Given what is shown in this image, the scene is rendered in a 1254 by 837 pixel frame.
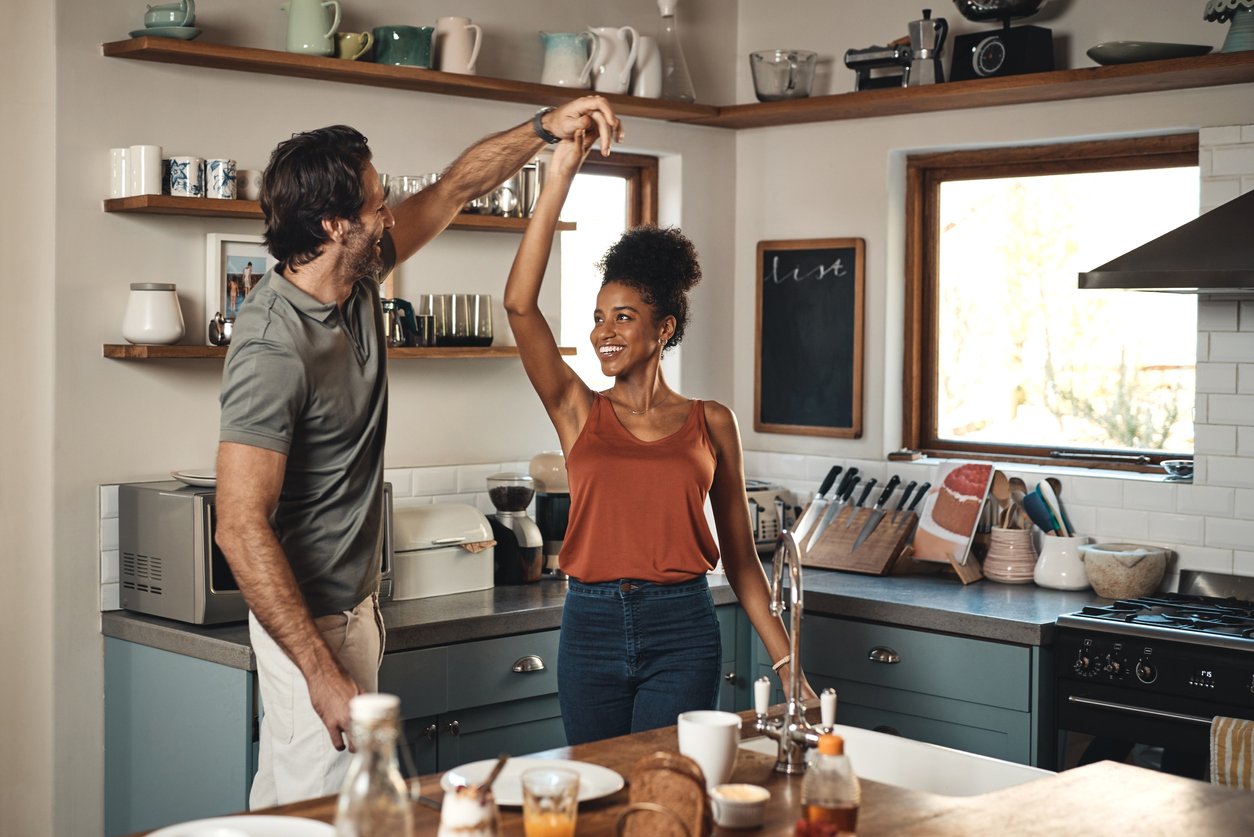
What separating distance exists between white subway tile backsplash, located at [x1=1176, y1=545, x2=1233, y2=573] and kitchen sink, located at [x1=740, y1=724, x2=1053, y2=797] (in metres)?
1.93

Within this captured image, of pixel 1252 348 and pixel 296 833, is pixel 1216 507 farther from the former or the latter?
pixel 296 833

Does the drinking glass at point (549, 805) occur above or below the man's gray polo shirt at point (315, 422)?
below

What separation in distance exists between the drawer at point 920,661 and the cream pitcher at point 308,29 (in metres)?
2.07

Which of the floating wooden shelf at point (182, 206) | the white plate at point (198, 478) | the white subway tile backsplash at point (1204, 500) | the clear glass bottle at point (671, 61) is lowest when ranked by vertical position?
the white subway tile backsplash at point (1204, 500)

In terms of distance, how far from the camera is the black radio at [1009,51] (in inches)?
167

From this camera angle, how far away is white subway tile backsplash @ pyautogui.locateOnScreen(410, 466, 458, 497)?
14.0 feet

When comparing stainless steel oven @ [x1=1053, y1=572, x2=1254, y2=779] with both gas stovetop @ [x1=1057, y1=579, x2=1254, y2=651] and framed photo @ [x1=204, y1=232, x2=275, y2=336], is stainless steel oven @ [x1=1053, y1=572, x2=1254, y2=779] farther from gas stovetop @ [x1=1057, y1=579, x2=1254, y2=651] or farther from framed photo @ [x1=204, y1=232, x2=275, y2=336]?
Result: framed photo @ [x1=204, y1=232, x2=275, y2=336]

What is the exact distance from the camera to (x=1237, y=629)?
11.5 ft

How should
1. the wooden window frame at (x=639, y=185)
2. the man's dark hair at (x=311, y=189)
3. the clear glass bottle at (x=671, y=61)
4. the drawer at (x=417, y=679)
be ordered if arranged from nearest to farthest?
the man's dark hair at (x=311, y=189), the drawer at (x=417, y=679), the clear glass bottle at (x=671, y=61), the wooden window frame at (x=639, y=185)

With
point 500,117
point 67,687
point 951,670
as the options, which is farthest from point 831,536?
point 67,687

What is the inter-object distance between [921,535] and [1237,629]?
1100 mm

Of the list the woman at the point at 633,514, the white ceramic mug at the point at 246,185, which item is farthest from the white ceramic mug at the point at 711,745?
the white ceramic mug at the point at 246,185

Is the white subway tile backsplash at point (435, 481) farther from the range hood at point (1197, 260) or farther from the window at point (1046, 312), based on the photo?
the range hood at point (1197, 260)

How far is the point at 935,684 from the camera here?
3816 millimetres
